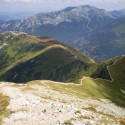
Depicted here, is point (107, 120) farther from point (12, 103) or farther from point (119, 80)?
point (119, 80)

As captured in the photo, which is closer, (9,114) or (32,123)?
(32,123)

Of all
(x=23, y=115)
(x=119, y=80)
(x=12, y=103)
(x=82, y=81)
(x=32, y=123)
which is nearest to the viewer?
(x=32, y=123)

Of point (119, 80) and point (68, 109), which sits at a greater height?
point (68, 109)

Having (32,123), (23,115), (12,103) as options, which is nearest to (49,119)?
(32,123)

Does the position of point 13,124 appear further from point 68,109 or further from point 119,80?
point 119,80

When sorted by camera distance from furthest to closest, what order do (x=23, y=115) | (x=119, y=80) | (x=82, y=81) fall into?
(x=119, y=80) → (x=82, y=81) → (x=23, y=115)

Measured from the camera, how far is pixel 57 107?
5834 cm

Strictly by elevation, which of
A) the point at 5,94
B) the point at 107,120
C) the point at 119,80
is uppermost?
the point at 107,120

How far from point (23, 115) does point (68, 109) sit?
834 cm

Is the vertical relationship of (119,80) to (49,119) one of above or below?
below

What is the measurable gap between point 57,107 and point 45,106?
2.76 meters

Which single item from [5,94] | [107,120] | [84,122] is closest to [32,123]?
[84,122]

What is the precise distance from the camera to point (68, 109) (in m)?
55.9

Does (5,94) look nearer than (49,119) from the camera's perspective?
No
